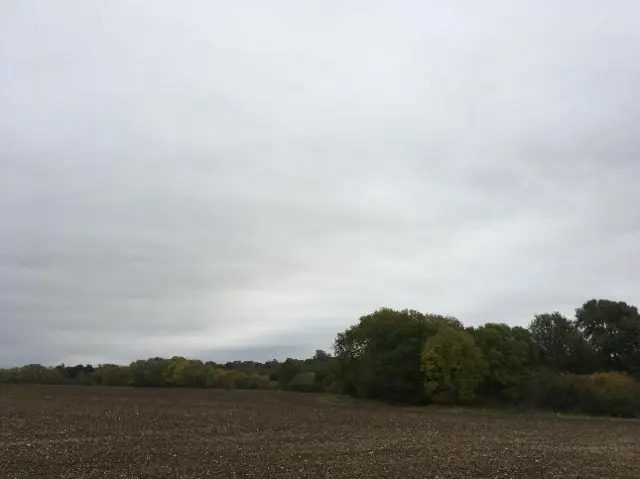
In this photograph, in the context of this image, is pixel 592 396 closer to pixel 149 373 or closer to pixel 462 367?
pixel 462 367

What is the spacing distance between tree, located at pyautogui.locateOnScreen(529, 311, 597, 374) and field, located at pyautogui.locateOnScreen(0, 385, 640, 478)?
3748cm

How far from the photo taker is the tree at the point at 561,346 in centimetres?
8306

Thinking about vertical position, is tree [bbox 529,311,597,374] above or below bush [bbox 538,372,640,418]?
above

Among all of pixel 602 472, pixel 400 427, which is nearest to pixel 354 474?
pixel 602 472

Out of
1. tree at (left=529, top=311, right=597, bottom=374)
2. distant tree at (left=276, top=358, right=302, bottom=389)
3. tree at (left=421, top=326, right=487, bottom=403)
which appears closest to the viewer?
tree at (left=421, top=326, right=487, bottom=403)

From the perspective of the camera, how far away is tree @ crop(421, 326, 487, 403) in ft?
219

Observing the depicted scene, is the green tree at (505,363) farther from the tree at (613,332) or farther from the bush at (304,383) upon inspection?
the bush at (304,383)

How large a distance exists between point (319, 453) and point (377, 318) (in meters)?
49.3

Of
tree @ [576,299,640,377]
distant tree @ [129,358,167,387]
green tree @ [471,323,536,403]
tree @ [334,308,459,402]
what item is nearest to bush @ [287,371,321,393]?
tree @ [334,308,459,402]

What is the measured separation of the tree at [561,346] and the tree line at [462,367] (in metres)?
0.13

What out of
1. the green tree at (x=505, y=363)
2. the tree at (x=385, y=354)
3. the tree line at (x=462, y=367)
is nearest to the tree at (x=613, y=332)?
the tree line at (x=462, y=367)

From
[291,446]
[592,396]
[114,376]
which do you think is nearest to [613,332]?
[592,396]

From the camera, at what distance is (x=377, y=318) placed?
243ft

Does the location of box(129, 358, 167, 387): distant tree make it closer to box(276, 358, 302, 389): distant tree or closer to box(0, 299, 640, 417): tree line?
box(0, 299, 640, 417): tree line
